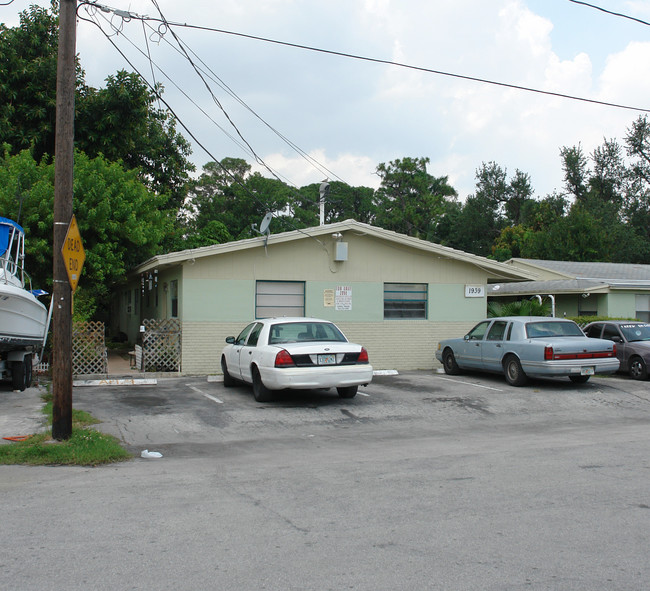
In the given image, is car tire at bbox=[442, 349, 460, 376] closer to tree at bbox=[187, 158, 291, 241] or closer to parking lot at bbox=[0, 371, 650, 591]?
parking lot at bbox=[0, 371, 650, 591]

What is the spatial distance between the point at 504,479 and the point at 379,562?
2.87 meters

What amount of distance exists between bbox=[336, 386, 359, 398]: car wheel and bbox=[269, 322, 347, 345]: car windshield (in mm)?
964

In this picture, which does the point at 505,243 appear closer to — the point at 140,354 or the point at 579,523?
the point at 140,354

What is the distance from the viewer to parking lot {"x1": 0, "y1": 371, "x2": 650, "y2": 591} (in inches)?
173

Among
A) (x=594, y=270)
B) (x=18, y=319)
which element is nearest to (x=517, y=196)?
(x=594, y=270)

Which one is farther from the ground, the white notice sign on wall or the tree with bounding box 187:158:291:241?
the tree with bounding box 187:158:291:241

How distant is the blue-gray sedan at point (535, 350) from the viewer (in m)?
14.1

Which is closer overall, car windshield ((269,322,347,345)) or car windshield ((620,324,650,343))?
→ car windshield ((269,322,347,345))

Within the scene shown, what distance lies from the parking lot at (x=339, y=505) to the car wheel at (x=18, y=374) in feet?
9.03

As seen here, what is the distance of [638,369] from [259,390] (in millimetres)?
10087

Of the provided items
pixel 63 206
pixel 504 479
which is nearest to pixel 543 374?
pixel 504 479

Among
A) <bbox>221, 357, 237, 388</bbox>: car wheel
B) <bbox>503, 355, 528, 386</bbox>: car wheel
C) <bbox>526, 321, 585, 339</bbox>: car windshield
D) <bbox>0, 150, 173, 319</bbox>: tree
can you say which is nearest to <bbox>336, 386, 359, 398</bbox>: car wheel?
<bbox>221, 357, 237, 388</bbox>: car wheel

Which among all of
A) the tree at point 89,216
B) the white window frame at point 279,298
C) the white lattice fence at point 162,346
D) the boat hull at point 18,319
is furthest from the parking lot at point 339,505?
the tree at point 89,216

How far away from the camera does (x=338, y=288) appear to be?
18344 millimetres
